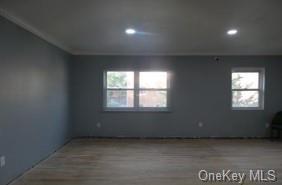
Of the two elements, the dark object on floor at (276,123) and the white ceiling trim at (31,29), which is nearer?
the white ceiling trim at (31,29)

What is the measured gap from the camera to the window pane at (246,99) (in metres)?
6.82

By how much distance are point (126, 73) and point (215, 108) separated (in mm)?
2443

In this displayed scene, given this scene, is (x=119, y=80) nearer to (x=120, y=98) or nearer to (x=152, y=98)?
(x=120, y=98)

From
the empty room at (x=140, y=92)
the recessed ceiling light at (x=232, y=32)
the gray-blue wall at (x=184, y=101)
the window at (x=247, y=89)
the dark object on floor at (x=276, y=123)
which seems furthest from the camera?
the window at (x=247, y=89)

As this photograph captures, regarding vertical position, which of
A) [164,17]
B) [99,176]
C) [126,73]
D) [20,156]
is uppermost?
[164,17]

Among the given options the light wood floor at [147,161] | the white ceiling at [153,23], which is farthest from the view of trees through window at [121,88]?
the light wood floor at [147,161]

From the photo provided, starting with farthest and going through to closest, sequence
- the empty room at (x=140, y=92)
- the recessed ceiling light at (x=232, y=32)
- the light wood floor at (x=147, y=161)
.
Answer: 1. the recessed ceiling light at (x=232, y=32)
2. the light wood floor at (x=147, y=161)
3. the empty room at (x=140, y=92)

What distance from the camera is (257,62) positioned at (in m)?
6.70

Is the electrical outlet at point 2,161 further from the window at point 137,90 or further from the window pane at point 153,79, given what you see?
the window pane at point 153,79

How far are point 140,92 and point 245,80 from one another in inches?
108

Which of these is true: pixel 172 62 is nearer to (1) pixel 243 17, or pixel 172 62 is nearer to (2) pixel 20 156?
(1) pixel 243 17

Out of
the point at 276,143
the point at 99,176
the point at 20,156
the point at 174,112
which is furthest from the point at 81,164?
the point at 276,143

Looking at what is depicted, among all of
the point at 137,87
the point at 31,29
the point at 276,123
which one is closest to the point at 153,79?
the point at 137,87

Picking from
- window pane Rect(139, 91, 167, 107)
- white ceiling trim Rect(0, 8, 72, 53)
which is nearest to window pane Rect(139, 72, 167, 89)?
window pane Rect(139, 91, 167, 107)
